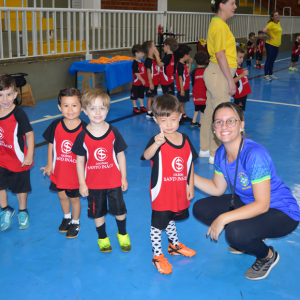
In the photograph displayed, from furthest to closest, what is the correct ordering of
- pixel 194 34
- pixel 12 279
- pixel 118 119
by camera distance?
pixel 194 34, pixel 118 119, pixel 12 279

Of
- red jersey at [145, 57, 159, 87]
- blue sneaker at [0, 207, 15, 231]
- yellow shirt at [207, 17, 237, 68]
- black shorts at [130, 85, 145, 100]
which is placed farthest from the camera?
black shorts at [130, 85, 145, 100]

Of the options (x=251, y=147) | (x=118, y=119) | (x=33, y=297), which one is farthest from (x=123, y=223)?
(x=118, y=119)

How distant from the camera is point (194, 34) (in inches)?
448

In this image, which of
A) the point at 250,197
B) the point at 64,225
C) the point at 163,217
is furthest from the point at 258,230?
the point at 64,225

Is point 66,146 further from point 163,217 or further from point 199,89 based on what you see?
point 199,89

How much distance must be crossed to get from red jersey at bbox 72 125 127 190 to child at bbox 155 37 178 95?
3639 mm

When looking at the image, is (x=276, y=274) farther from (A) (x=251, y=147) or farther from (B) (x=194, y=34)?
(B) (x=194, y=34)

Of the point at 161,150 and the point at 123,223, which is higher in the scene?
the point at 161,150

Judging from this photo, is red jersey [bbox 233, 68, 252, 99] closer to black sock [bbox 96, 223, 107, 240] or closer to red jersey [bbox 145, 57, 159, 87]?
red jersey [bbox 145, 57, 159, 87]

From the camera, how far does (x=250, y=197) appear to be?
2086 millimetres

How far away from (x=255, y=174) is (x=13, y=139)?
5.49ft

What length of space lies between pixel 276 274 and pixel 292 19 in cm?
1826

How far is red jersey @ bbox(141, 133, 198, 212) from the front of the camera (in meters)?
2.06

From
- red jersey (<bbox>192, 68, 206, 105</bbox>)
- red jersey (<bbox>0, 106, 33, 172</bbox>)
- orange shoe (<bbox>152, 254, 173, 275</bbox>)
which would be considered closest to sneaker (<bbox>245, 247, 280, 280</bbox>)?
orange shoe (<bbox>152, 254, 173, 275</bbox>)
